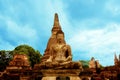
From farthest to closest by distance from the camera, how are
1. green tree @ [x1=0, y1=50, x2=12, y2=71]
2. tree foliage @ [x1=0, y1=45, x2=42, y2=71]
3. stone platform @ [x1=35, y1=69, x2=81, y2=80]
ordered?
tree foliage @ [x1=0, y1=45, x2=42, y2=71], green tree @ [x1=0, y1=50, x2=12, y2=71], stone platform @ [x1=35, y1=69, x2=81, y2=80]

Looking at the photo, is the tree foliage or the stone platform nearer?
the stone platform

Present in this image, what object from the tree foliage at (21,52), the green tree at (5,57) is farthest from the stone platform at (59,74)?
the green tree at (5,57)

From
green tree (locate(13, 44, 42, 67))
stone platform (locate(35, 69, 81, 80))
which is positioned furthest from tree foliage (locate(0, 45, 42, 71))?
stone platform (locate(35, 69, 81, 80))

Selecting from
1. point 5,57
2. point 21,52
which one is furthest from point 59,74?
point 5,57

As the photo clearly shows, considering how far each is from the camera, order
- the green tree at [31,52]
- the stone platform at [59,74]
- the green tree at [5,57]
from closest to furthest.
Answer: the stone platform at [59,74] < the green tree at [5,57] < the green tree at [31,52]

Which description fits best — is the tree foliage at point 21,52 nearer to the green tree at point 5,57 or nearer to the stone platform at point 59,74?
the green tree at point 5,57

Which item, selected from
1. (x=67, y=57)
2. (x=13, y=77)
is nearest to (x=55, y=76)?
(x=67, y=57)

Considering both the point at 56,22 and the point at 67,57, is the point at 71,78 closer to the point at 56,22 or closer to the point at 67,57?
the point at 67,57

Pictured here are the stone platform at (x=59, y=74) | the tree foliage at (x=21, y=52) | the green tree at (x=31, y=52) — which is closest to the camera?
the stone platform at (x=59, y=74)

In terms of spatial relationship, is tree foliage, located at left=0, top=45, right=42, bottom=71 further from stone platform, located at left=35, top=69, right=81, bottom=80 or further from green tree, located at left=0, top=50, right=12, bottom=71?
stone platform, located at left=35, top=69, right=81, bottom=80

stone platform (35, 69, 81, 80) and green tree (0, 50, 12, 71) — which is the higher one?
green tree (0, 50, 12, 71)

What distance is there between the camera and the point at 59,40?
63.8 ft

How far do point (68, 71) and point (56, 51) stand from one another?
2.42 m

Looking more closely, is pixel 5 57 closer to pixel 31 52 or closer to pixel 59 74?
pixel 31 52
